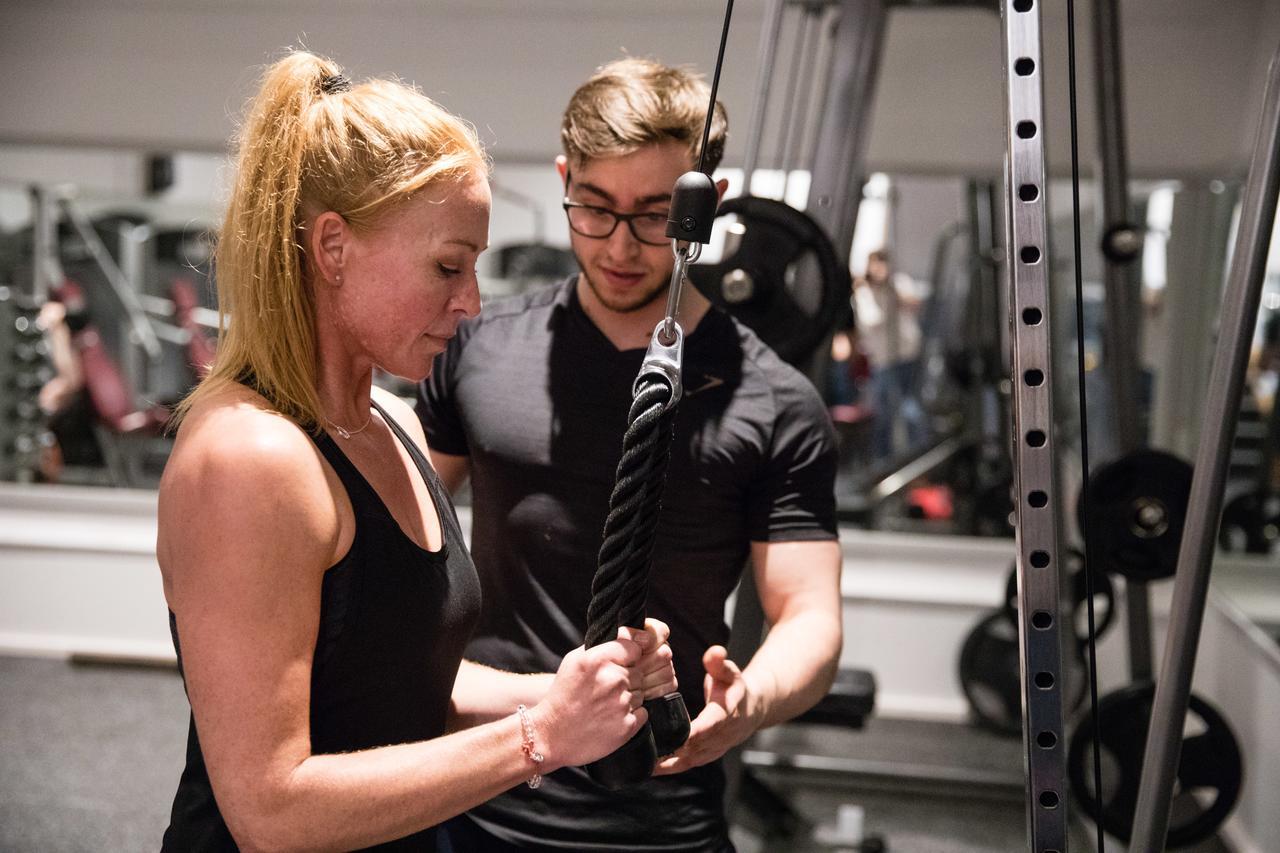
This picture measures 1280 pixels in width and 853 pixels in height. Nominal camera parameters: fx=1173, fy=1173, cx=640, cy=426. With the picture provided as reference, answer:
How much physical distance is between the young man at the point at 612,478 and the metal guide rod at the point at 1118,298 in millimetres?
1765

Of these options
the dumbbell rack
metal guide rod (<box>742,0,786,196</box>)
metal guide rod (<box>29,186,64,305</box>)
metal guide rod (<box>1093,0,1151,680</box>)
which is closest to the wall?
metal guide rod (<box>29,186,64,305</box>)

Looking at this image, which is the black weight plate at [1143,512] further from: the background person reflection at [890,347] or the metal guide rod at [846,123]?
the background person reflection at [890,347]

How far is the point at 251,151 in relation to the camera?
106 cm

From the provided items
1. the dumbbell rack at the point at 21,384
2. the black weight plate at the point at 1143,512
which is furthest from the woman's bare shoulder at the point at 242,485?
the dumbbell rack at the point at 21,384

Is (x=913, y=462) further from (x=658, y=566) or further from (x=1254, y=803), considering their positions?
(x=658, y=566)

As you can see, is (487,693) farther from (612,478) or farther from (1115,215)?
(1115,215)

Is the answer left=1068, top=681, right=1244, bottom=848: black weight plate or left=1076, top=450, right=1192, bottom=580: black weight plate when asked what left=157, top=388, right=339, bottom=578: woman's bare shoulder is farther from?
left=1068, top=681, right=1244, bottom=848: black weight plate

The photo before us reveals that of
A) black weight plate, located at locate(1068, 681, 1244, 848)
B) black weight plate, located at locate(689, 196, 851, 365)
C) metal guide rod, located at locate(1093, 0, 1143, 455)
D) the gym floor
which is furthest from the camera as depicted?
the gym floor

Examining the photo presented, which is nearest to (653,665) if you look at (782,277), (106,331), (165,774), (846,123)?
(782,277)

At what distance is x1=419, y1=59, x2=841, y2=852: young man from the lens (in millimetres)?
1446

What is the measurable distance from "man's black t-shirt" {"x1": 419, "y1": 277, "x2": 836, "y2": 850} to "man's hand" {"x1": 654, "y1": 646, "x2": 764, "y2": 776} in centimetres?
21

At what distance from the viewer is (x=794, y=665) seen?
143 cm

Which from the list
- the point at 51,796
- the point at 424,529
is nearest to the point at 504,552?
the point at 424,529

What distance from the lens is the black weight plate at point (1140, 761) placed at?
284 cm
